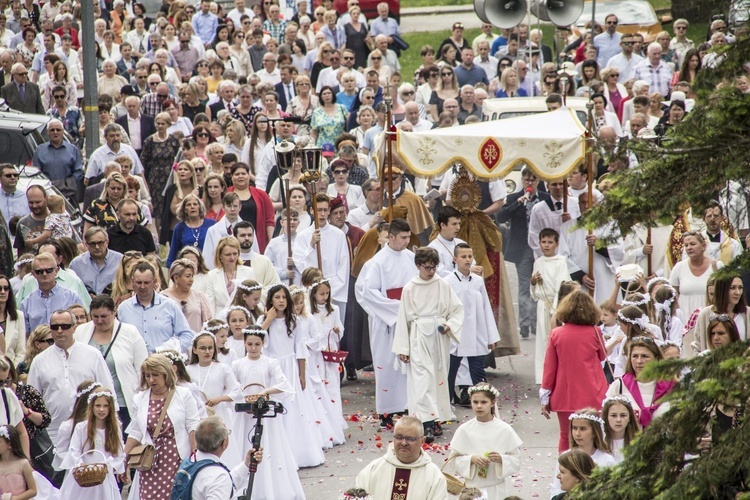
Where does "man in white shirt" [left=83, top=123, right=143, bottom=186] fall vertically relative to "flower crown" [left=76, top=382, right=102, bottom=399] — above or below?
above

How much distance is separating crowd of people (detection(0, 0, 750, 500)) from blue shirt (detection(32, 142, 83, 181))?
0.11 feet

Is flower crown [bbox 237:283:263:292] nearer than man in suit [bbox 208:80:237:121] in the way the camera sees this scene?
Yes

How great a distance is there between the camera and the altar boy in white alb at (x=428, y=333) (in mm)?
13258

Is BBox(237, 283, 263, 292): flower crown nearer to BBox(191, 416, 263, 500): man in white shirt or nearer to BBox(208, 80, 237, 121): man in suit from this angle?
BBox(191, 416, 263, 500): man in white shirt

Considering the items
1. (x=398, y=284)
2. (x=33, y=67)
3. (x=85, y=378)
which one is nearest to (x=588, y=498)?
(x=85, y=378)

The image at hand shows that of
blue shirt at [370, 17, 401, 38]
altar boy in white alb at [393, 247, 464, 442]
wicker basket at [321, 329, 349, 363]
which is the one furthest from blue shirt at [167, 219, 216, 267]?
blue shirt at [370, 17, 401, 38]

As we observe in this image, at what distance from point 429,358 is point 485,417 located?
2.87m

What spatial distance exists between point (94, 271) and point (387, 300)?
3.01m

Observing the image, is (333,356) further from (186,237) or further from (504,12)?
(504,12)

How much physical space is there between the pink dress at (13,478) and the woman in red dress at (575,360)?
169 inches

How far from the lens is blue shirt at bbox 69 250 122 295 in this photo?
1397cm

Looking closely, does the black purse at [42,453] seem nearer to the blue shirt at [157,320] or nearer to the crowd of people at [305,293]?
the crowd of people at [305,293]

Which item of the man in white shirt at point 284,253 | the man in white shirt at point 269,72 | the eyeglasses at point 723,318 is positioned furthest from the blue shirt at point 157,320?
A: the man in white shirt at point 269,72

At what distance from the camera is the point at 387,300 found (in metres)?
14.1
